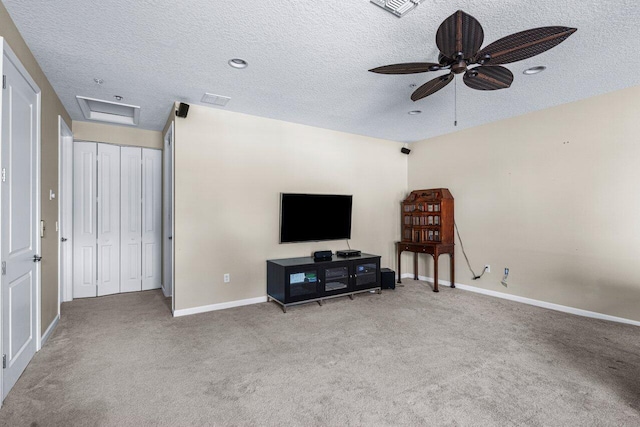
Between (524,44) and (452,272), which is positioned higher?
(524,44)

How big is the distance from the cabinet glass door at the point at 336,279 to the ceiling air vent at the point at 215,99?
2.45 metres

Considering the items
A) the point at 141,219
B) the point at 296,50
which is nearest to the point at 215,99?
the point at 296,50

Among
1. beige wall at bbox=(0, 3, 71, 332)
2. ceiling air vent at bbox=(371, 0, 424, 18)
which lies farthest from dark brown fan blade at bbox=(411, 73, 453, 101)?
beige wall at bbox=(0, 3, 71, 332)

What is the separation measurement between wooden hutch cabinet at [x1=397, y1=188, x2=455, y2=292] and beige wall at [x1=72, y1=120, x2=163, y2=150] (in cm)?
424

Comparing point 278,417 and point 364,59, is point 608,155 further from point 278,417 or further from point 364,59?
point 278,417

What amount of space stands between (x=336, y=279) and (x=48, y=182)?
338cm

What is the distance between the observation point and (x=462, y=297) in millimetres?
4582

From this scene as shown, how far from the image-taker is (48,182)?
320 cm

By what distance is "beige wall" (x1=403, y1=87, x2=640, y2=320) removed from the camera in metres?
3.52

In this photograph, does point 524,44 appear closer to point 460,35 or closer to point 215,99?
point 460,35

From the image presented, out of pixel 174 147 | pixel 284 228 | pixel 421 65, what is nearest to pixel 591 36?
pixel 421 65

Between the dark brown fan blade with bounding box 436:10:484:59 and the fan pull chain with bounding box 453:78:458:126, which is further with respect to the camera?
the fan pull chain with bounding box 453:78:458:126

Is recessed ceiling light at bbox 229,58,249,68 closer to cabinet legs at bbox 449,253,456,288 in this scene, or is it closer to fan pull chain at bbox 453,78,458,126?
fan pull chain at bbox 453,78,458,126

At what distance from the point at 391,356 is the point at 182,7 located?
9.98 feet
